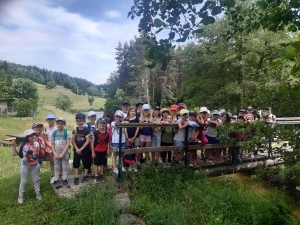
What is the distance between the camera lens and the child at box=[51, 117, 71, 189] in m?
4.70

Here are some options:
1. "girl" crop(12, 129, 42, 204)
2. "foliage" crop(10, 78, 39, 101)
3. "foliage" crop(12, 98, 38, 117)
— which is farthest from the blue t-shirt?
"foliage" crop(10, 78, 39, 101)

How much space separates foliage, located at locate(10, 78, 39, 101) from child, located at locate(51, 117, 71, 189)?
60950mm

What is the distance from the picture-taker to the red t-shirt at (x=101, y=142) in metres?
4.93

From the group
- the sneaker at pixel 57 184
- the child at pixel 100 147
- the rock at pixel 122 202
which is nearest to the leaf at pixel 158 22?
the child at pixel 100 147

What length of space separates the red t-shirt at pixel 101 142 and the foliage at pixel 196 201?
895 mm

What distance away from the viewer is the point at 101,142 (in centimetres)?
495

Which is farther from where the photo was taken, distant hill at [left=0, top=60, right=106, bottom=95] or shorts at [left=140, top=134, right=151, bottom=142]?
distant hill at [left=0, top=60, right=106, bottom=95]

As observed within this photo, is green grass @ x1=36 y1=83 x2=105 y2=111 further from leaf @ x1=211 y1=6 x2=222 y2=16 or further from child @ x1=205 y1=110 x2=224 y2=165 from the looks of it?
leaf @ x1=211 y1=6 x2=222 y2=16

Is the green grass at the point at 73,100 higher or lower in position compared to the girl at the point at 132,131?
higher

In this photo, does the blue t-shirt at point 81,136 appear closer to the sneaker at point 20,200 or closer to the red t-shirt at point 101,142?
the red t-shirt at point 101,142

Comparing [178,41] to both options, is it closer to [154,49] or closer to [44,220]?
[154,49]

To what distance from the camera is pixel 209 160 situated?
606 cm

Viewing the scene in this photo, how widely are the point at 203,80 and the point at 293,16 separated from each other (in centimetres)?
1548

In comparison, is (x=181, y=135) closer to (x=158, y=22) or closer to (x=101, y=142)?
(x=101, y=142)
